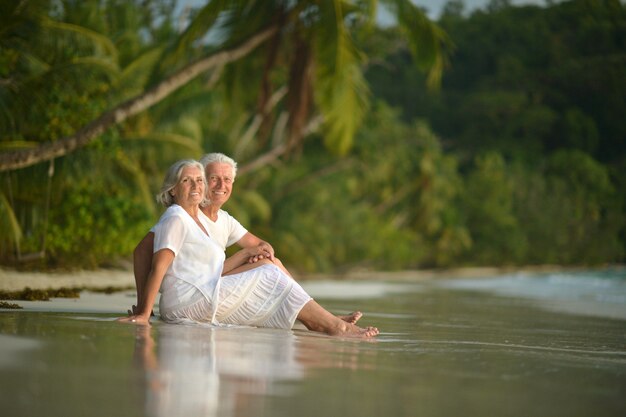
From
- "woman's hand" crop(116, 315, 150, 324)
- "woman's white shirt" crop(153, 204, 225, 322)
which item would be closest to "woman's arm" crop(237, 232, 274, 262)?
"woman's white shirt" crop(153, 204, 225, 322)

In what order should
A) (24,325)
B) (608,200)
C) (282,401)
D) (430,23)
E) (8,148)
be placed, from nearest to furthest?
(282,401), (24,325), (8,148), (430,23), (608,200)

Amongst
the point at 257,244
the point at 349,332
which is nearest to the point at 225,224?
the point at 257,244

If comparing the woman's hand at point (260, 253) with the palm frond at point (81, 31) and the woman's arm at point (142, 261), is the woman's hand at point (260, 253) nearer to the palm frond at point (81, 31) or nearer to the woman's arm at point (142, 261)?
the woman's arm at point (142, 261)

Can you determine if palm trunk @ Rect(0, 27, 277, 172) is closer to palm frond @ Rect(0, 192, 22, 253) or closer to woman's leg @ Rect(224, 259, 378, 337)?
palm frond @ Rect(0, 192, 22, 253)

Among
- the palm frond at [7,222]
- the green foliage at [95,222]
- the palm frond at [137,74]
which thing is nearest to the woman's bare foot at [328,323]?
the palm frond at [7,222]

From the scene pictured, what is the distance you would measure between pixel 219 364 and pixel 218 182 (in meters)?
2.21

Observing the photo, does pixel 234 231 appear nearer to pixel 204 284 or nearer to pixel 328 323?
pixel 204 284

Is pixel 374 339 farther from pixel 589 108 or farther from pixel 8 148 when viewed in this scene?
pixel 589 108

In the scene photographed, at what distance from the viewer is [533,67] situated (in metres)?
63.9

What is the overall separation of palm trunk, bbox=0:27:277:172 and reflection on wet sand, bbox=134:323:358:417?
5.20m

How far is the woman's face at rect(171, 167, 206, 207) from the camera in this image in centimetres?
562

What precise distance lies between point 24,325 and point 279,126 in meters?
19.7

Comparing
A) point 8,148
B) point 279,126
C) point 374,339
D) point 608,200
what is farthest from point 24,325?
point 608,200

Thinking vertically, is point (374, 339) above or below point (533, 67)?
below
